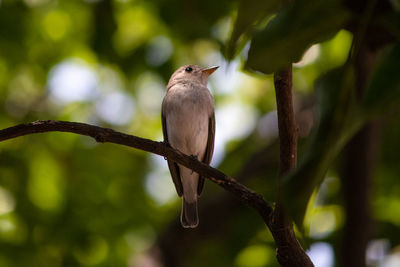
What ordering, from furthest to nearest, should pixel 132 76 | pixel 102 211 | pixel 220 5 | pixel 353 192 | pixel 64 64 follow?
pixel 64 64 < pixel 102 211 < pixel 132 76 < pixel 220 5 < pixel 353 192

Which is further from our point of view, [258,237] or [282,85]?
[258,237]

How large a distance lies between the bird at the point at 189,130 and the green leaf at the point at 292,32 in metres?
4.83

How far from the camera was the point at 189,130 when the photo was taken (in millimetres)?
6133

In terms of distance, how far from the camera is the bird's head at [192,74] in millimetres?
6871

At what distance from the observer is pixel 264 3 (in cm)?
112

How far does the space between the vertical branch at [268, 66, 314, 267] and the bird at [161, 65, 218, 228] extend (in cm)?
372

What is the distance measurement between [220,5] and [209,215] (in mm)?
2854

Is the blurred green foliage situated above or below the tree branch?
above

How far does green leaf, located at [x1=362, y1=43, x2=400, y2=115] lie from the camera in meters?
0.87

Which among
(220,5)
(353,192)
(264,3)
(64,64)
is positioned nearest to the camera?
(264,3)

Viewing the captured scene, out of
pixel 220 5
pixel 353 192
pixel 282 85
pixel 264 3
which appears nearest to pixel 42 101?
pixel 220 5

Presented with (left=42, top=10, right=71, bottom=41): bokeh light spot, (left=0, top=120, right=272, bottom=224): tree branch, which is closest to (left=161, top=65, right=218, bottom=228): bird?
(left=42, top=10, right=71, bottom=41): bokeh light spot

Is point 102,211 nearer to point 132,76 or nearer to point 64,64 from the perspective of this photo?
point 132,76

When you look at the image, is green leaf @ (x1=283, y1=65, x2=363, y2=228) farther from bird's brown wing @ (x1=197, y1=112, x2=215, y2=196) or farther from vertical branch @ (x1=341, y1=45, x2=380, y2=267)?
bird's brown wing @ (x1=197, y1=112, x2=215, y2=196)
